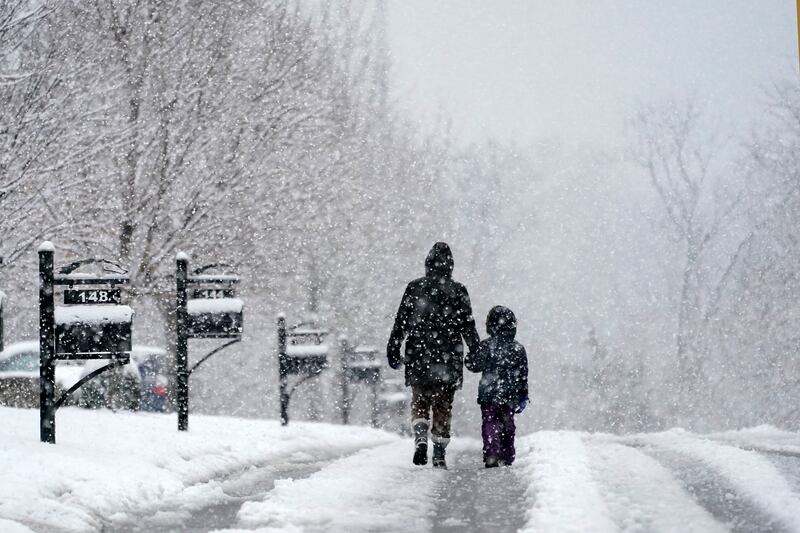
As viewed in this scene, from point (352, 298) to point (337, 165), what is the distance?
4686 mm

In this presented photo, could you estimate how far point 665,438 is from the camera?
14781 millimetres

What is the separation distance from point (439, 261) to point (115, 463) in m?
3.54

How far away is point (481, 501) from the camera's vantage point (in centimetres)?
721

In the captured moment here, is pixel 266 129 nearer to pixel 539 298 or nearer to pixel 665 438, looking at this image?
pixel 665 438

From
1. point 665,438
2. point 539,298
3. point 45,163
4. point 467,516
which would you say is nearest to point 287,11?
point 45,163

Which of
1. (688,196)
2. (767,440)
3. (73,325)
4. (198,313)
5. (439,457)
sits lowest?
(767,440)

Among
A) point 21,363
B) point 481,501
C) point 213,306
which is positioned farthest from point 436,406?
point 21,363

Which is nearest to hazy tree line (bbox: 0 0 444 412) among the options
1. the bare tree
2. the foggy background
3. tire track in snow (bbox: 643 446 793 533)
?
the foggy background

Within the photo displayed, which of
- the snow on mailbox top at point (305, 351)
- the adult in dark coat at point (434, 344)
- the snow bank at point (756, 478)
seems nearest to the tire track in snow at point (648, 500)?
the snow bank at point (756, 478)

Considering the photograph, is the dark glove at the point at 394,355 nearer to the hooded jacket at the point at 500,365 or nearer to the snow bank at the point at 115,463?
the hooded jacket at the point at 500,365

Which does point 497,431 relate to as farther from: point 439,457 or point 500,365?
point 439,457

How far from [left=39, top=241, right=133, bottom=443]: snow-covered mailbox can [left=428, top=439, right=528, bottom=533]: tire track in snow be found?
3.06 metres

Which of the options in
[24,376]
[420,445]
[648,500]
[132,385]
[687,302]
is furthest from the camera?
[687,302]

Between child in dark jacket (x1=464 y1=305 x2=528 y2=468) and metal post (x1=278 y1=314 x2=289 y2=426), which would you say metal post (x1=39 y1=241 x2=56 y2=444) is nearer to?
child in dark jacket (x1=464 y1=305 x2=528 y2=468)
